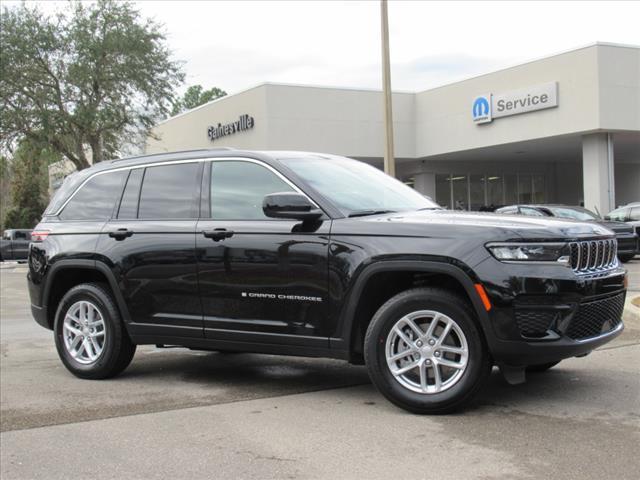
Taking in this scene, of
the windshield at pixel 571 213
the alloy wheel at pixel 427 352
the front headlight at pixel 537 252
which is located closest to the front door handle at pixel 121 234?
the alloy wheel at pixel 427 352

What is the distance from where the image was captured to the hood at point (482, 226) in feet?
14.9

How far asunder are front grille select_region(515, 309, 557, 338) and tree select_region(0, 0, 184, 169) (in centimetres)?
2625

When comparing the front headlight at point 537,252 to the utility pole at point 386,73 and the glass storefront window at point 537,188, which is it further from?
the glass storefront window at point 537,188

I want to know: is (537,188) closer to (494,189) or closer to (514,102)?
(494,189)

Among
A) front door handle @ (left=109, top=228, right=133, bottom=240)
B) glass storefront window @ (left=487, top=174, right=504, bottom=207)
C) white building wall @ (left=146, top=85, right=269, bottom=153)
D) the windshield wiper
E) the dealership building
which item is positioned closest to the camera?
the windshield wiper

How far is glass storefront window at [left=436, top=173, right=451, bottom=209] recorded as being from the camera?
34.3 meters

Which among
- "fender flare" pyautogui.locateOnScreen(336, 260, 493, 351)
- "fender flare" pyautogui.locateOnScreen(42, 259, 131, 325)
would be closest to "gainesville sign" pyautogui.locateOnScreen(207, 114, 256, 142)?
"fender flare" pyautogui.locateOnScreen(42, 259, 131, 325)

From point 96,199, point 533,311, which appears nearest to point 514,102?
point 96,199

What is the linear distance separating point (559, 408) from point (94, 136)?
27.3m

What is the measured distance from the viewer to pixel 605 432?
430 cm

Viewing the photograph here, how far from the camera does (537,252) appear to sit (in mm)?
4512

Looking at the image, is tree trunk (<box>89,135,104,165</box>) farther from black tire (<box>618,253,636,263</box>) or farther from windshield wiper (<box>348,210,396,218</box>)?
windshield wiper (<box>348,210,396,218</box>)

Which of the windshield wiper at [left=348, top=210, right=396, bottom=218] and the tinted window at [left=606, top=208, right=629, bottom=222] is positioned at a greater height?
the windshield wiper at [left=348, top=210, right=396, bottom=218]

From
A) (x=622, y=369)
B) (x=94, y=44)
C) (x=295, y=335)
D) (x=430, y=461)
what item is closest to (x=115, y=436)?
(x=295, y=335)
